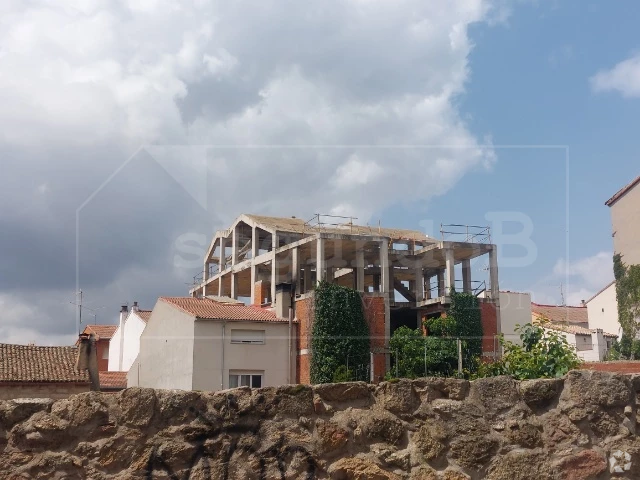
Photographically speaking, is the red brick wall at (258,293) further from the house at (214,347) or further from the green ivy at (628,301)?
the green ivy at (628,301)

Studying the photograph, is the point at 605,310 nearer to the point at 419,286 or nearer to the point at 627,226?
the point at 627,226

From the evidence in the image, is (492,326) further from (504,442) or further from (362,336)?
(504,442)

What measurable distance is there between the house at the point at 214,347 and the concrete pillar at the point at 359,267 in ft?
17.1

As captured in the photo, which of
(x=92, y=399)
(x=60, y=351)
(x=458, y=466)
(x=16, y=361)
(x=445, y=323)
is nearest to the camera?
(x=92, y=399)

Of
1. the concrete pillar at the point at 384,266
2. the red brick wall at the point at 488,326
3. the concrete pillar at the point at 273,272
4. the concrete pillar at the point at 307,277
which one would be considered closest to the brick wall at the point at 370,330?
the concrete pillar at the point at 384,266

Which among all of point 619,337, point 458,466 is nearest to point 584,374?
point 458,466

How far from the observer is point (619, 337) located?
43.0 metres

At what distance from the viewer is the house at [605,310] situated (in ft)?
147

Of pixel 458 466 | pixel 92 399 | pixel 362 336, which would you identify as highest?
pixel 362 336

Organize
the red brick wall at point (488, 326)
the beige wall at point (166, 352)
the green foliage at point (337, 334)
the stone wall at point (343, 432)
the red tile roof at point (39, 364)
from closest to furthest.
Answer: the stone wall at point (343, 432)
the red tile roof at point (39, 364)
the beige wall at point (166, 352)
the green foliage at point (337, 334)
the red brick wall at point (488, 326)

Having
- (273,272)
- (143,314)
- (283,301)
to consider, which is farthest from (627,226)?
(143,314)

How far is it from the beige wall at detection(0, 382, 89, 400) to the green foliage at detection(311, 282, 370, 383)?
12583mm

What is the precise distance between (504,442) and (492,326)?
125 ft

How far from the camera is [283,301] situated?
3778cm
